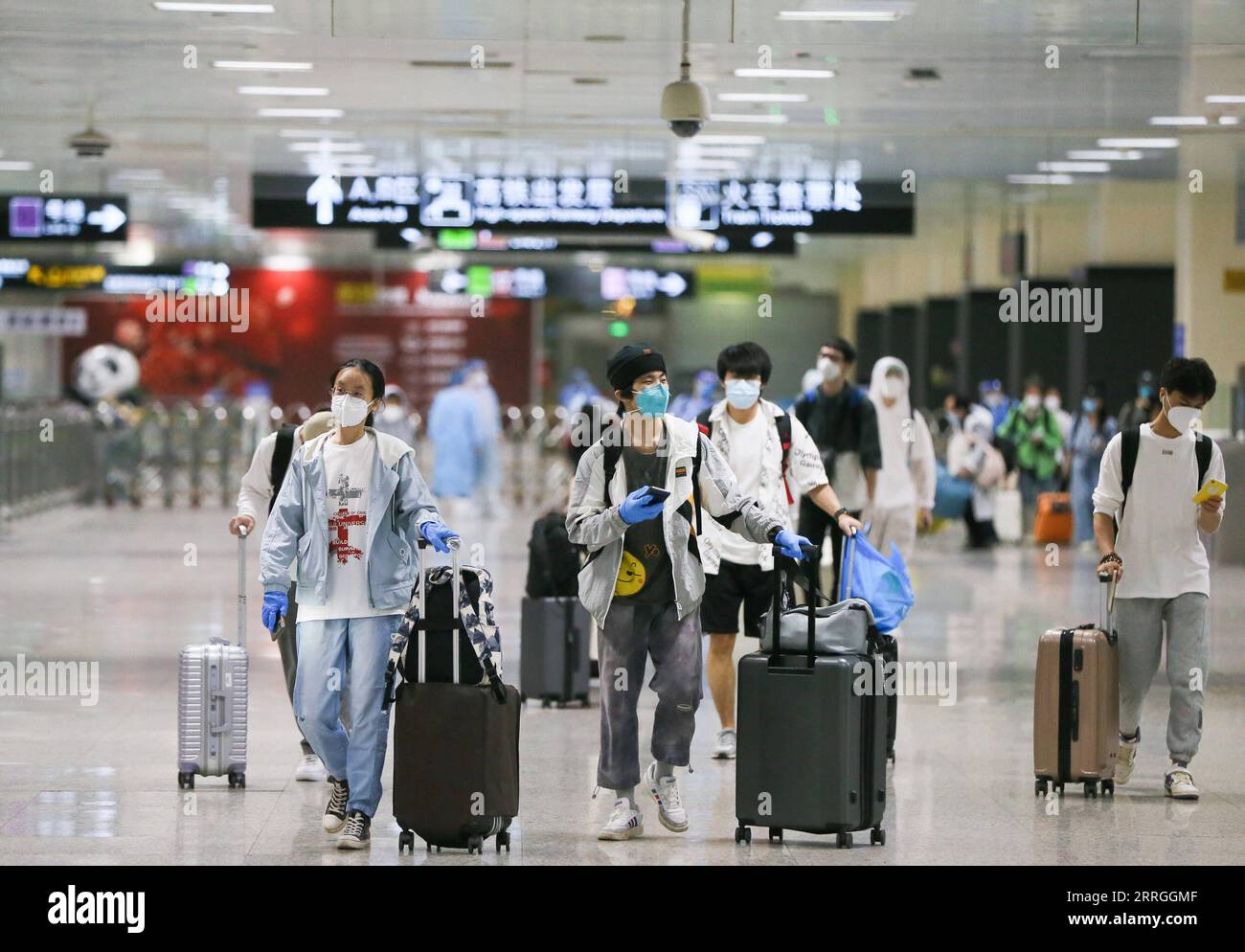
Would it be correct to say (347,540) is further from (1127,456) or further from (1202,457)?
(1202,457)

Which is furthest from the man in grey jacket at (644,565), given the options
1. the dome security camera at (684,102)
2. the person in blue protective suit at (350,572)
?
the dome security camera at (684,102)

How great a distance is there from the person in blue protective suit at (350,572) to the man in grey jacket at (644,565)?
23.3 inches

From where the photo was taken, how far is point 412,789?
599 cm

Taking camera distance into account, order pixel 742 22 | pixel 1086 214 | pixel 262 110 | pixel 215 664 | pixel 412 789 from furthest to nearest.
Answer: pixel 1086 214, pixel 262 110, pixel 742 22, pixel 215 664, pixel 412 789

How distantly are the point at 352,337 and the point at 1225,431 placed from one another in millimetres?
28883

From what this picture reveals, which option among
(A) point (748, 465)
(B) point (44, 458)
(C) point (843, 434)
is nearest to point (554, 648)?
(C) point (843, 434)

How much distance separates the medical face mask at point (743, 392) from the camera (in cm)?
775

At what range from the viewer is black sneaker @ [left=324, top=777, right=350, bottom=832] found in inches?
249

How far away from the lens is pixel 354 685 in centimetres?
620

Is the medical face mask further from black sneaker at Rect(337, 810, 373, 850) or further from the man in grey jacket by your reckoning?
black sneaker at Rect(337, 810, 373, 850)

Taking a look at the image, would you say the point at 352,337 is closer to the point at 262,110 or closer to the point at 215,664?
the point at 262,110

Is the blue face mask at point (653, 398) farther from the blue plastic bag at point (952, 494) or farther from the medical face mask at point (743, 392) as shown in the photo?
the blue plastic bag at point (952, 494)
